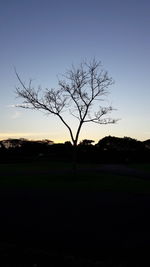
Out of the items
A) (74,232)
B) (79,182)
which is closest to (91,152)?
(79,182)

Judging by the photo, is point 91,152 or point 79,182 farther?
point 91,152

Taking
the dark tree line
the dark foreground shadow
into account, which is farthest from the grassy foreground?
the dark tree line

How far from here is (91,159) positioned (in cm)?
4241

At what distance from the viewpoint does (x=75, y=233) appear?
21.6ft

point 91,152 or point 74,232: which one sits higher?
point 91,152

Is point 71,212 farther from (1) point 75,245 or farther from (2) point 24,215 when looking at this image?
(1) point 75,245

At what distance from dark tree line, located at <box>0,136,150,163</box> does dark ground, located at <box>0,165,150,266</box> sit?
31545mm

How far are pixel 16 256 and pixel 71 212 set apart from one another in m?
4.21

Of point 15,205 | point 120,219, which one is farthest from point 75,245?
point 15,205

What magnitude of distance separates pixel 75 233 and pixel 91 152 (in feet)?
123

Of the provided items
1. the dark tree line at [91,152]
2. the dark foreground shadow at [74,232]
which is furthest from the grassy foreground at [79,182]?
the dark tree line at [91,152]

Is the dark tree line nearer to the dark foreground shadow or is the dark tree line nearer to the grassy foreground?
the grassy foreground

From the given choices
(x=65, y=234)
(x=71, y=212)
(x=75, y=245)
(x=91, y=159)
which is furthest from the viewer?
(x=91, y=159)

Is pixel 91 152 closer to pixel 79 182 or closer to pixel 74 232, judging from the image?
pixel 79 182
